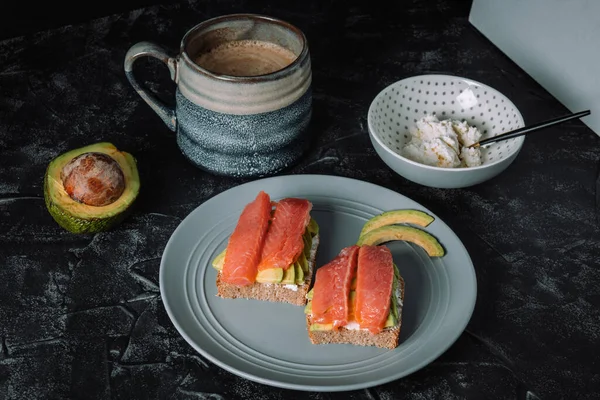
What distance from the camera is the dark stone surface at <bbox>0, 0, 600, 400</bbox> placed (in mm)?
1217

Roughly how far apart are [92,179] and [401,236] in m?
0.62

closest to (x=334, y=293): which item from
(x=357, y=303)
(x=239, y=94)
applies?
(x=357, y=303)

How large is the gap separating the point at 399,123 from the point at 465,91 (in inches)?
7.2

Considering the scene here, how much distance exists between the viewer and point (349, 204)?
150 centimetres

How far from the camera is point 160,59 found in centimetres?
148

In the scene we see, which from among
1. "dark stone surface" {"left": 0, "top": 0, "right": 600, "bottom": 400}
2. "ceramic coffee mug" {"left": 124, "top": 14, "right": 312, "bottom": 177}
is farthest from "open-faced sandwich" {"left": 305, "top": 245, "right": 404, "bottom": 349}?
"ceramic coffee mug" {"left": 124, "top": 14, "right": 312, "bottom": 177}

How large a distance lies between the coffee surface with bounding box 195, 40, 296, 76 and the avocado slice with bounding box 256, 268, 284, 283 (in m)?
0.50

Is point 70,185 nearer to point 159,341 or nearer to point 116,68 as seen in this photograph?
point 159,341

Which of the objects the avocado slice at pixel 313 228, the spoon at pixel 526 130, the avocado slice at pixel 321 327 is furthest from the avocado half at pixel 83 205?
the spoon at pixel 526 130

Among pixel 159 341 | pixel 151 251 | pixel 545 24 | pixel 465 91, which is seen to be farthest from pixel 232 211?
pixel 545 24

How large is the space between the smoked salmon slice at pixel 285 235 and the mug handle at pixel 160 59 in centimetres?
40

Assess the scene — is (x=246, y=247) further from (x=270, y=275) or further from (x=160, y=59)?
(x=160, y=59)

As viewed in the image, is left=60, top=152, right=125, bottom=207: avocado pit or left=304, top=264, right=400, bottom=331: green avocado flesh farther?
left=60, top=152, right=125, bottom=207: avocado pit

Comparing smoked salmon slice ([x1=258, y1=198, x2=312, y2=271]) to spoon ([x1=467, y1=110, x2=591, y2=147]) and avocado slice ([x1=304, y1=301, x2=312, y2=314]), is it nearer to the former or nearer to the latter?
avocado slice ([x1=304, y1=301, x2=312, y2=314])
